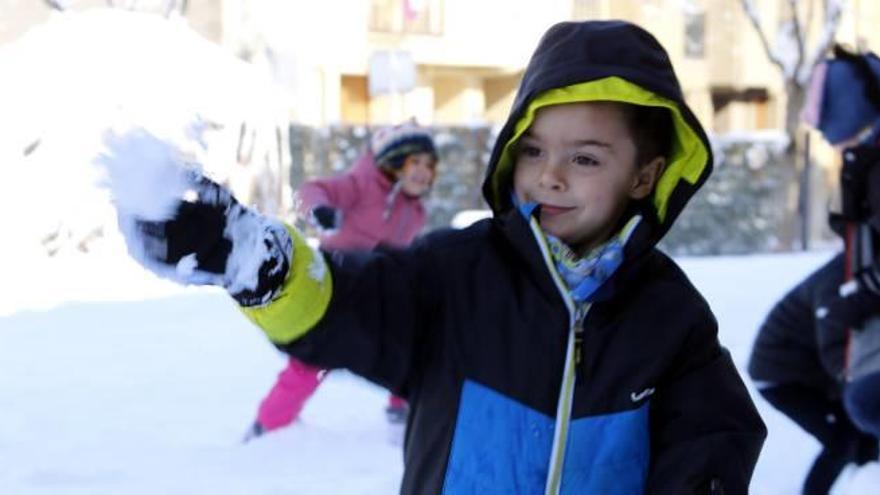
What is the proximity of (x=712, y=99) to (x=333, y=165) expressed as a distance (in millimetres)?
14640

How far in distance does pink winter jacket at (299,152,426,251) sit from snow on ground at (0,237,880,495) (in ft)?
2.19

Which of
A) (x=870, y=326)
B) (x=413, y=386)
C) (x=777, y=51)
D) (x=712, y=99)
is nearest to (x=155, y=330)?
(x=870, y=326)

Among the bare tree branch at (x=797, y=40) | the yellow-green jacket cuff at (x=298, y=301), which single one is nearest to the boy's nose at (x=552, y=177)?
the yellow-green jacket cuff at (x=298, y=301)

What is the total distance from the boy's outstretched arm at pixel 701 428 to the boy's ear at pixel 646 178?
0.26 m

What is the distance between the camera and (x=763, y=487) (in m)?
3.85

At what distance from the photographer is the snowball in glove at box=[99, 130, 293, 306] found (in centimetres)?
119

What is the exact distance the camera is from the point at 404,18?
18453 millimetres

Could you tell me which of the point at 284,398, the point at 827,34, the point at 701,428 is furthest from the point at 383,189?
the point at 827,34

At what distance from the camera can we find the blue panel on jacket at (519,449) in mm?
1634

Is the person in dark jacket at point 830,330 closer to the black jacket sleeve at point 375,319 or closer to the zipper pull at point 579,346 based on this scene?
the zipper pull at point 579,346

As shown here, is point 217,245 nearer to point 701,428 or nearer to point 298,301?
point 298,301

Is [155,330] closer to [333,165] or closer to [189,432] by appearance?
[189,432]

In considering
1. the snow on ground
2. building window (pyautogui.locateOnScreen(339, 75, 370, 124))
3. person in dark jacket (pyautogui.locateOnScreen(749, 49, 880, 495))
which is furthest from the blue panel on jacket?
building window (pyautogui.locateOnScreen(339, 75, 370, 124))

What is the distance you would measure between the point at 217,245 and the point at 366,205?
149 inches
